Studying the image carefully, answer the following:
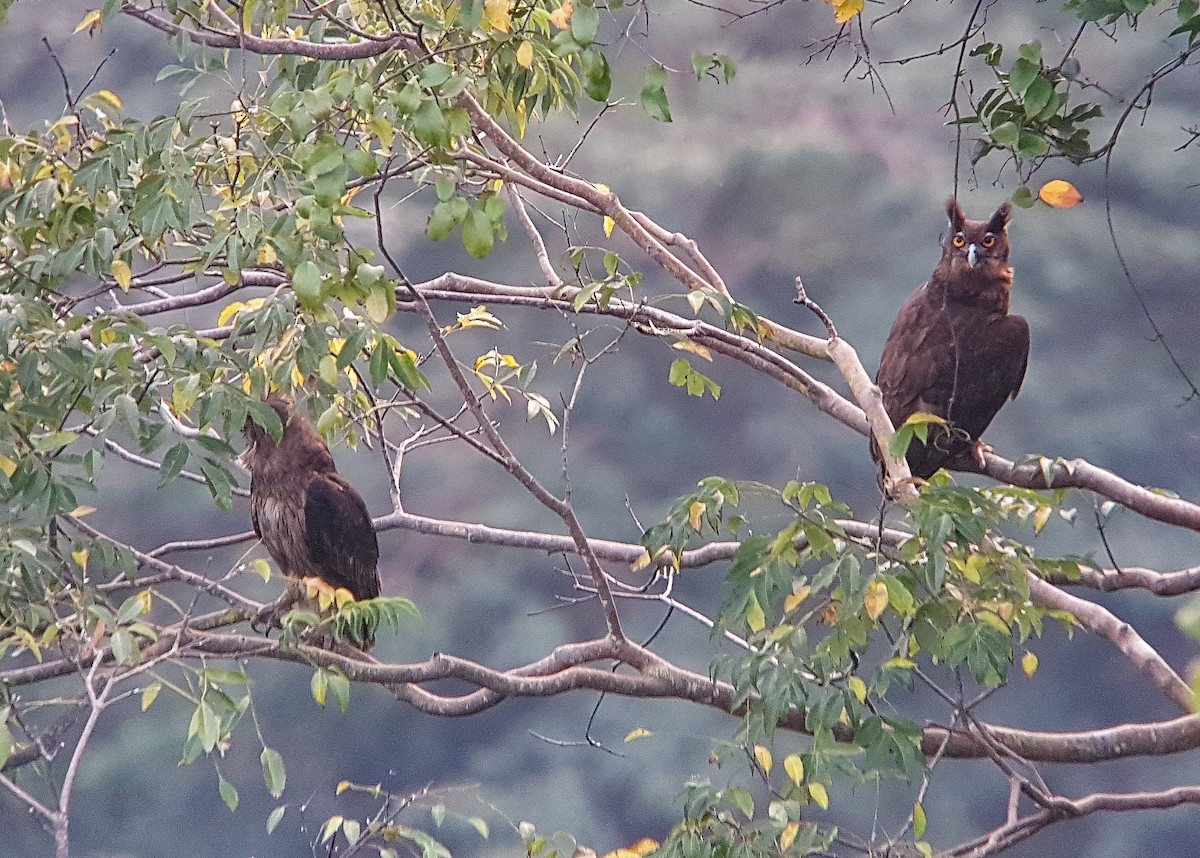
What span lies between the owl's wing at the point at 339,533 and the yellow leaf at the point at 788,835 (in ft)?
4.17

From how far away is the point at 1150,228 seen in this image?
2.93 metres

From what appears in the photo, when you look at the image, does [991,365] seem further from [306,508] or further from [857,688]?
[306,508]

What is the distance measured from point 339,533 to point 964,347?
1388 mm

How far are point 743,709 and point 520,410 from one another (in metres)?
1.25

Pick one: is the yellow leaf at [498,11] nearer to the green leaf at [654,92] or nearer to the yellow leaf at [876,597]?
the green leaf at [654,92]

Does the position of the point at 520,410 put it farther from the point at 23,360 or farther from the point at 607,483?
the point at 23,360

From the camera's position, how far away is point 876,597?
1.60m

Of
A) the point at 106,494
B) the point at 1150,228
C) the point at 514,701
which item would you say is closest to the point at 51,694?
the point at 106,494

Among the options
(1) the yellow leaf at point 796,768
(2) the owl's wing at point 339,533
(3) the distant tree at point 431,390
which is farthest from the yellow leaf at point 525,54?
(2) the owl's wing at point 339,533

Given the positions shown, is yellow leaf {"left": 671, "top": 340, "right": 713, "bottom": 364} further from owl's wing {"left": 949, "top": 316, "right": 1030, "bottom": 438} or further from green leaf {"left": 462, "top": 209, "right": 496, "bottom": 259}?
green leaf {"left": 462, "top": 209, "right": 496, "bottom": 259}

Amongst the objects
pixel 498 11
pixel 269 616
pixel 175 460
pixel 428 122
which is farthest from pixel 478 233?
pixel 269 616

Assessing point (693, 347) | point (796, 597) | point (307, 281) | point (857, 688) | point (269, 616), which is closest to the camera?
point (307, 281)

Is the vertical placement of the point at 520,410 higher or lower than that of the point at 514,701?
higher

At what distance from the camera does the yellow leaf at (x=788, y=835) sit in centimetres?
176
